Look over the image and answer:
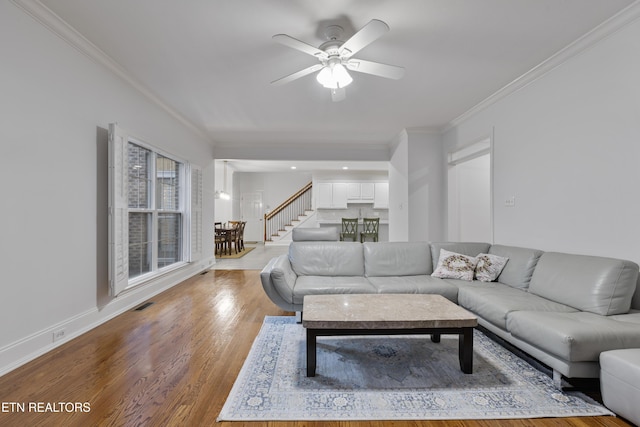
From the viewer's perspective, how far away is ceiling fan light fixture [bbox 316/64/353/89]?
2482 millimetres

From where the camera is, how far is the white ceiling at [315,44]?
2.17m

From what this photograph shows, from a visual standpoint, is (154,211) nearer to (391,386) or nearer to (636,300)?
(391,386)

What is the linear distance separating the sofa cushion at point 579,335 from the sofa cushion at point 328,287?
1321 mm

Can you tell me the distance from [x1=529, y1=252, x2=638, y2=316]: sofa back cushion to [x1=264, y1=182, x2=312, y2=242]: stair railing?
8.28 metres

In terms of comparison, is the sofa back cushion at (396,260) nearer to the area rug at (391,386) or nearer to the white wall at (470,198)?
the area rug at (391,386)

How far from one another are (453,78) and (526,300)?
2465 mm

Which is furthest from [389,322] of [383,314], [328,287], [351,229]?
[351,229]

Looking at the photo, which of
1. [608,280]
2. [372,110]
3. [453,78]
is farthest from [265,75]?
[608,280]

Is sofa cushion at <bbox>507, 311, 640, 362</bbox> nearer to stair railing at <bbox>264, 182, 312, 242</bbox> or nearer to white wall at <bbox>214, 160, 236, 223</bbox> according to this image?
white wall at <bbox>214, 160, 236, 223</bbox>

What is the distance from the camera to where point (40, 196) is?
2.29 metres

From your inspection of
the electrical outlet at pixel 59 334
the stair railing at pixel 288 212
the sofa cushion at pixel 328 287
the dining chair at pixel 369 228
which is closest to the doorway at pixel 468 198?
the sofa cushion at pixel 328 287

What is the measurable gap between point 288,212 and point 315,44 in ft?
26.3

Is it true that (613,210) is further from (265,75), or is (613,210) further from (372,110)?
(265,75)

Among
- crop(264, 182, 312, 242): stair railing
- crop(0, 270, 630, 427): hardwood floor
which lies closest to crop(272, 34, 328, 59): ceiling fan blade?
crop(0, 270, 630, 427): hardwood floor
